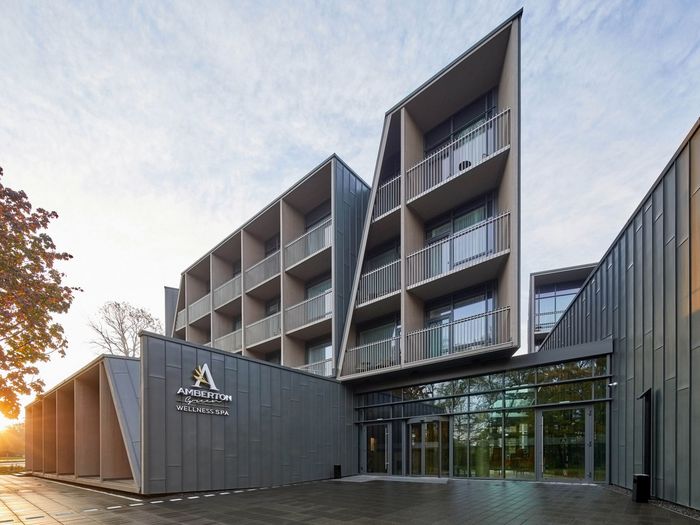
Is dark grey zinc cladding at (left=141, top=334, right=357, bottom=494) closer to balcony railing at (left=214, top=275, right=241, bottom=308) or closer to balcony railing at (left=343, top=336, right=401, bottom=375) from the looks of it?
balcony railing at (left=343, top=336, right=401, bottom=375)

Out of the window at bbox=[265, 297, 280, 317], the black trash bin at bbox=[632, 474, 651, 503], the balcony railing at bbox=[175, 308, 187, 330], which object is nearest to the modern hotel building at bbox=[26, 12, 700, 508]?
the black trash bin at bbox=[632, 474, 651, 503]

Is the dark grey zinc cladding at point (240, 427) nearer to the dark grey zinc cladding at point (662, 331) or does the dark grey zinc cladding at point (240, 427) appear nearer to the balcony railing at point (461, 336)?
the balcony railing at point (461, 336)

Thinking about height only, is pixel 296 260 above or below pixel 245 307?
above

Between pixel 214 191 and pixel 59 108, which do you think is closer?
pixel 59 108

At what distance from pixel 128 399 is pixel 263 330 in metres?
9.19

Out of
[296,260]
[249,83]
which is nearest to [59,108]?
[249,83]

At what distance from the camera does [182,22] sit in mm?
12094

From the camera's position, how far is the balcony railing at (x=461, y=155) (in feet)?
42.3

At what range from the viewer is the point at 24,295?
44.4 ft

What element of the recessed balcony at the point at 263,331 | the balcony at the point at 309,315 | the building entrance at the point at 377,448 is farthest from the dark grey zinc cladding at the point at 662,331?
the recessed balcony at the point at 263,331

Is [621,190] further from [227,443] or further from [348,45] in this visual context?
[227,443]

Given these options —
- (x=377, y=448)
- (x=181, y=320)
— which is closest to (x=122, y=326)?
(x=181, y=320)

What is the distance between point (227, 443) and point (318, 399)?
4155 mm

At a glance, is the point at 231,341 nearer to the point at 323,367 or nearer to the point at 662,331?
the point at 323,367
